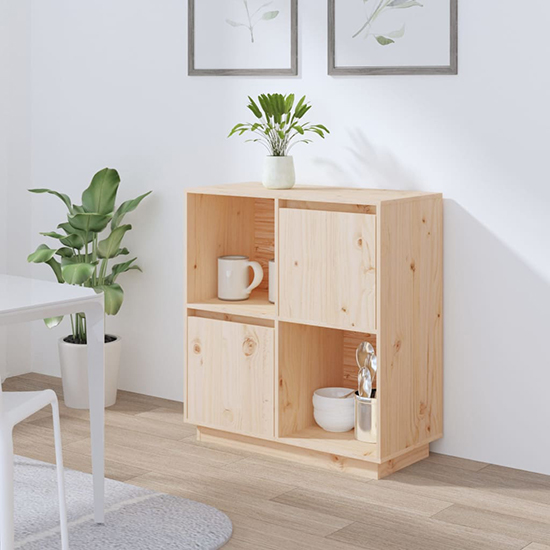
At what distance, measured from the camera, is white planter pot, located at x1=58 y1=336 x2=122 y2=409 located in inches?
165

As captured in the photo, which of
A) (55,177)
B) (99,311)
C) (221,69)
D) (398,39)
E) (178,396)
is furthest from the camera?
(55,177)

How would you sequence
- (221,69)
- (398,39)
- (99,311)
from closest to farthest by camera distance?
(99,311) < (398,39) < (221,69)

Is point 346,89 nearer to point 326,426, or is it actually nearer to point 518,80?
point 518,80

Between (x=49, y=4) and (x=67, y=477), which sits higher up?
(x=49, y=4)

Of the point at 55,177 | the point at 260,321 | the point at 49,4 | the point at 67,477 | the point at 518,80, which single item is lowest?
the point at 67,477

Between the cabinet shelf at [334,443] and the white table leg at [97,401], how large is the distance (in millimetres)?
811

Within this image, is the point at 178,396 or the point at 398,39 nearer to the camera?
the point at 398,39

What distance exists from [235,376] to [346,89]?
1.13m

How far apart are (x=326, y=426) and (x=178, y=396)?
3.22ft

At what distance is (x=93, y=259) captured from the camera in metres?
4.23

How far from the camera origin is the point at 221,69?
3998 mm

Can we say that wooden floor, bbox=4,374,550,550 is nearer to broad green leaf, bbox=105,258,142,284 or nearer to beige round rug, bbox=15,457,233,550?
beige round rug, bbox=15,457,233,550

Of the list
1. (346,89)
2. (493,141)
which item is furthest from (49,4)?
(493,141)

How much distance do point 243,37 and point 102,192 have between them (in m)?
0.90
